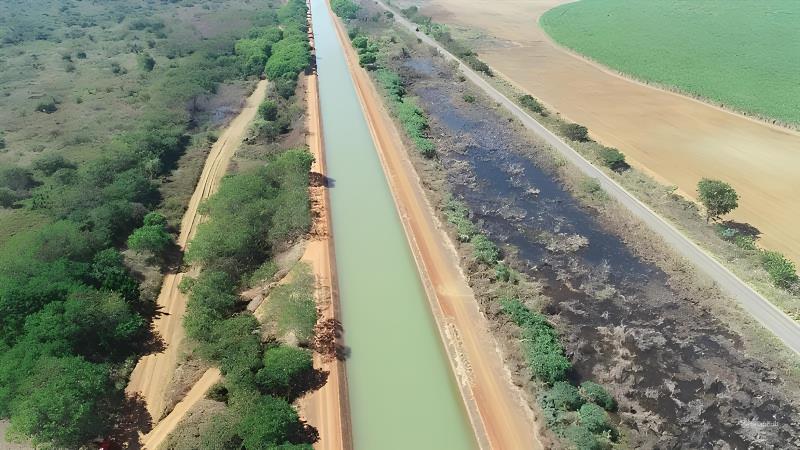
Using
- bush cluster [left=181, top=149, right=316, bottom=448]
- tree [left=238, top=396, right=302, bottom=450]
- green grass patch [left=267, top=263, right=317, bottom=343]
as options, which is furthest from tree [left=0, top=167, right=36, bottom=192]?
tree [left=238, top=396, right=302, bottom=450]

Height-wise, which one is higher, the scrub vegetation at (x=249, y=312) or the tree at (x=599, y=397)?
the scrub vegetation at (x=249, y=312)

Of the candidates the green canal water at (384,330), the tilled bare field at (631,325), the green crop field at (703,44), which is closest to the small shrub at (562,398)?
the tilled bare field at (631,325)

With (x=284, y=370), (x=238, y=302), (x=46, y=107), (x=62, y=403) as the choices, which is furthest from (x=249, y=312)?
(x=46, y=107)

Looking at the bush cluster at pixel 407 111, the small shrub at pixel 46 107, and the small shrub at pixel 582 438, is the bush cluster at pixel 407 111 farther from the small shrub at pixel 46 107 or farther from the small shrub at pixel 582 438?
the small shrub at pixel 46 107

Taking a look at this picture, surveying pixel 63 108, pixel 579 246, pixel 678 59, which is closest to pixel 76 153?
pixel 63 108

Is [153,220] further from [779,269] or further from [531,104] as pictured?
[531,104]

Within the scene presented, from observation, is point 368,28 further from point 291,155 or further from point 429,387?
point 429,387
